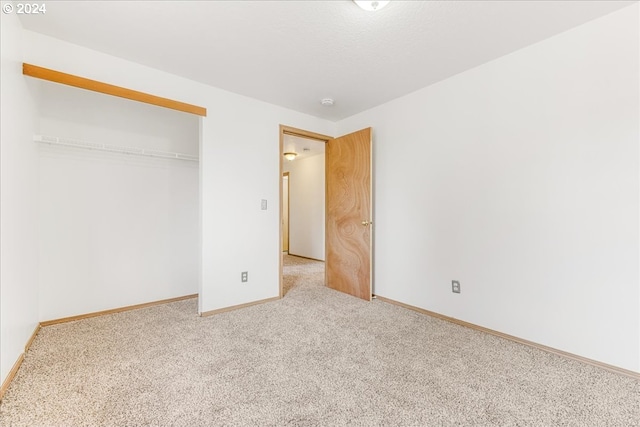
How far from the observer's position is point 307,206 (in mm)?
6387

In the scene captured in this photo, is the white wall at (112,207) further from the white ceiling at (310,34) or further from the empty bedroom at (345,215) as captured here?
the white ceiling at (310,34)

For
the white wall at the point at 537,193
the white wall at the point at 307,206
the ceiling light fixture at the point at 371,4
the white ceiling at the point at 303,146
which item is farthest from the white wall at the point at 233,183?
the white wall at the point at 307,206

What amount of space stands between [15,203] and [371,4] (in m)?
2.63

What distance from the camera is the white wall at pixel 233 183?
9.02 feet

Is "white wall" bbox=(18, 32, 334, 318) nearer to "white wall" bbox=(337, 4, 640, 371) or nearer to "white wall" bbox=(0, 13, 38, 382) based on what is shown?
"white wall" bbox=(0, 13, 38, 382)

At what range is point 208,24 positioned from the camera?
1951 millimetres

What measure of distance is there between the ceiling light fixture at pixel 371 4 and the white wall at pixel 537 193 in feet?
4.28

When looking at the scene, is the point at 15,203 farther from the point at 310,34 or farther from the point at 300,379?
the point at 310,34

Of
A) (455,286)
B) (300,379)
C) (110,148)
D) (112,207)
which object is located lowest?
(300,379)

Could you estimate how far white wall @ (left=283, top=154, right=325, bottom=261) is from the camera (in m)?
6.01

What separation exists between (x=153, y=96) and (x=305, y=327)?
2518 mm

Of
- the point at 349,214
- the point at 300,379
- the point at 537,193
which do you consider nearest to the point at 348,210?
the point at 349,214

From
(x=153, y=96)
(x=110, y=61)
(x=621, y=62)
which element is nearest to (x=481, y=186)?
(x=621, y=62)

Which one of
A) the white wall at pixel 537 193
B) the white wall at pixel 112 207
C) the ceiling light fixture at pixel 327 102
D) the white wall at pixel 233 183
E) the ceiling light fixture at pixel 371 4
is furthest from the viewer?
the ceiling light fixture at pixel 327 102
